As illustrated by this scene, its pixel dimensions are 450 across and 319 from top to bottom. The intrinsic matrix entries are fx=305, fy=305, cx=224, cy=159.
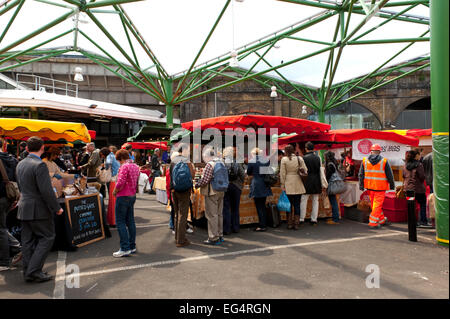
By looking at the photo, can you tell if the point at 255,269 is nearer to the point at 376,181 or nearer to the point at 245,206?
the point at 245,206

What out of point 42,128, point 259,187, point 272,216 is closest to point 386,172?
point 272,216

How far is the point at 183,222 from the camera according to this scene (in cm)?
566

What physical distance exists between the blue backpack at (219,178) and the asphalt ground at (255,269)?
3.60 feet

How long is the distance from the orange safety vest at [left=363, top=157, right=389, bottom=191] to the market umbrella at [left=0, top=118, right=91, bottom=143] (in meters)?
6.91

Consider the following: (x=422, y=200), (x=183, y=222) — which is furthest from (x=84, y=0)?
(x=422, y=200)

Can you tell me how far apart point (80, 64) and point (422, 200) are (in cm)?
2448

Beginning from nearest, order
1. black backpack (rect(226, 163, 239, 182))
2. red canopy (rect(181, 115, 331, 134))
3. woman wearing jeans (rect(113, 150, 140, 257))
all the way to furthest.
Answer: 1. woman wearing jeans (rect(113, 150, 140, 257))
2. black backpack (rect(226, 163, 239, 182))
3. red canopy (rect(181, 115, 331, 134))

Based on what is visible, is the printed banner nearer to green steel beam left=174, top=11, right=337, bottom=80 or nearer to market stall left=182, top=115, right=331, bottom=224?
market stall left=182, top=115, right=331, bottom=224

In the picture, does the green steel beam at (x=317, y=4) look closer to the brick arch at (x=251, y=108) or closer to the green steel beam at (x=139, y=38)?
the green steel beam at (x=139, y=38)

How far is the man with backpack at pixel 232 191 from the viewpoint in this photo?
6.44 meters

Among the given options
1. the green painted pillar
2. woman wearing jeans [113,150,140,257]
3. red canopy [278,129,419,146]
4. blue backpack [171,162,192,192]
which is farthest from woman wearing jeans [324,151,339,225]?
woman wearing jeans [113,150,140,257]

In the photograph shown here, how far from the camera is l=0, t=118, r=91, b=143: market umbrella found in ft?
22.2

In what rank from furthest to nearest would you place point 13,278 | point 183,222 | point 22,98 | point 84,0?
1. point 22,98
2. point 84,0
3. point 183,222
4. point 13,278

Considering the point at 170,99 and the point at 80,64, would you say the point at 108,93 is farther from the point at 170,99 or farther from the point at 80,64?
the point at 170,99
